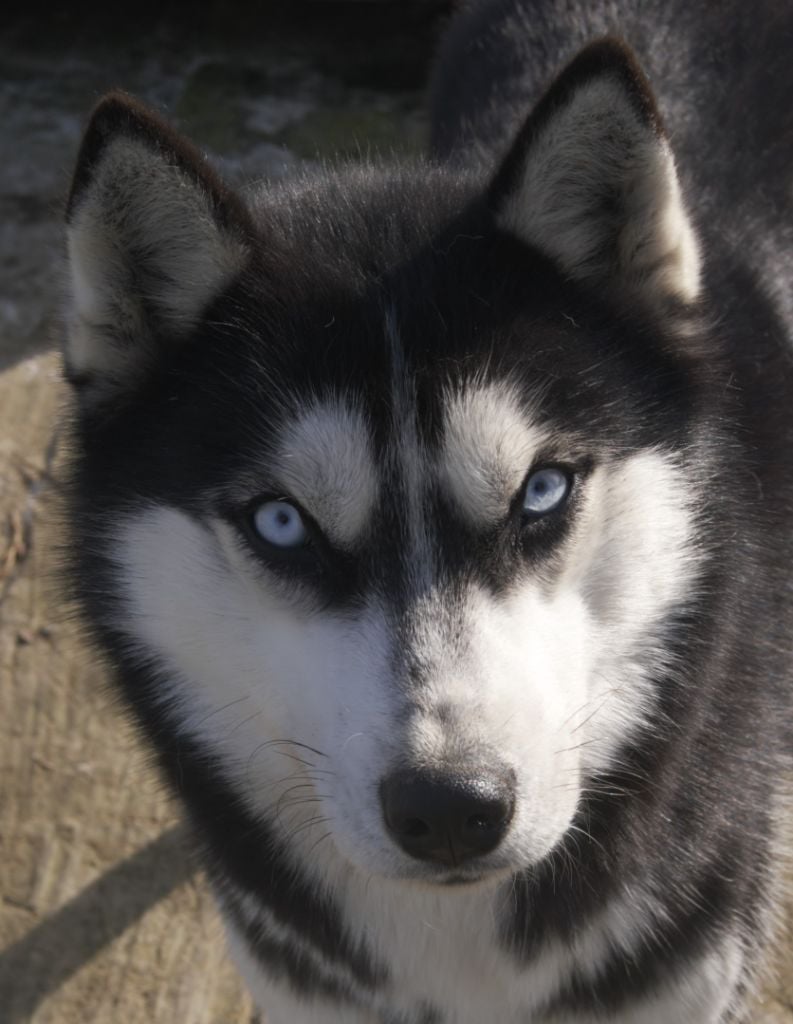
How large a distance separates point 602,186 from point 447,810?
1097mm

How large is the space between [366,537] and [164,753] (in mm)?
739

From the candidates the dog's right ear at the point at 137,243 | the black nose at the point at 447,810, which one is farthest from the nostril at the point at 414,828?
the dog's right ear at the point at 137,243

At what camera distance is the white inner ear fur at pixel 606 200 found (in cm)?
204

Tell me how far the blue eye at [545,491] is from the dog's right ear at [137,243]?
64 cm

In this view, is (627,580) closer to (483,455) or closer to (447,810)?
(483,455)

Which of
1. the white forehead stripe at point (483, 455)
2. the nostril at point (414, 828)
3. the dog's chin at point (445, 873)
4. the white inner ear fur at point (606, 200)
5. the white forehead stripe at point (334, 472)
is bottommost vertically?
the dog's chin at point (445, 873)

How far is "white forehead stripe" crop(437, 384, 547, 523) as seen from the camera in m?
1.96

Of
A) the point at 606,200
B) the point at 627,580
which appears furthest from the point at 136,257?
the point at 627,580

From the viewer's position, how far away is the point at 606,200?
2182 mm

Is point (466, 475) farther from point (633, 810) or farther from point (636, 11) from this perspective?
point (636, 11)

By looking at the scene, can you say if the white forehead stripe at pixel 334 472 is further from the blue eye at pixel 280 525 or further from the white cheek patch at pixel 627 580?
the white cheek patch at pixel 627 580

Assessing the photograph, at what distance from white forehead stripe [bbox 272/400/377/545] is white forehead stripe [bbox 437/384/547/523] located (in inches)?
4.9

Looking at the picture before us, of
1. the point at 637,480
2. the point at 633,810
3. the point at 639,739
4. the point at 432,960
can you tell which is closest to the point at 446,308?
the point at 637,480

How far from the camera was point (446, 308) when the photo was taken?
6.80 feet
